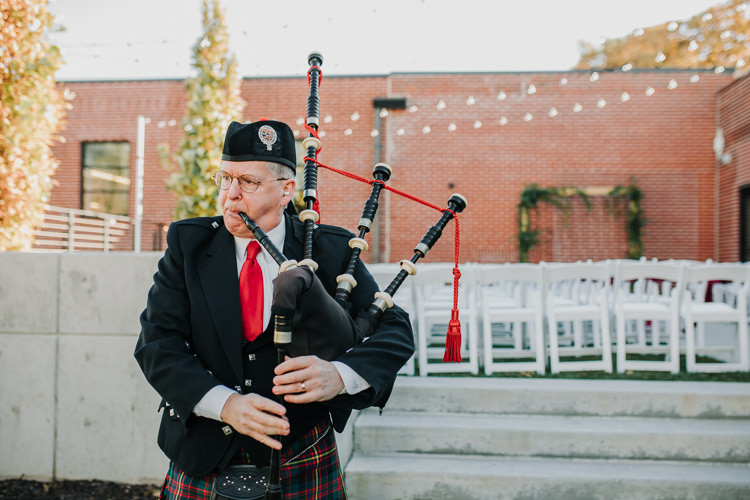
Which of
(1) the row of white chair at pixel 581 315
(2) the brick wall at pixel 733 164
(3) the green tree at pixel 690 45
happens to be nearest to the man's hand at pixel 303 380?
(1) the row of white chair at pixel 581 315

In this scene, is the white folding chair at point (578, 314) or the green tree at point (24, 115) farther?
the white folding chair at point (578, 314)

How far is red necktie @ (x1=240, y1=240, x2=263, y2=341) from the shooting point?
49.9 inches

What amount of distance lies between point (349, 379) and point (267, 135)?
0.57 m

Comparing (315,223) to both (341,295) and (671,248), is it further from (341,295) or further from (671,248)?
(671,248)

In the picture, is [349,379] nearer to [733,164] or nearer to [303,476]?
[303,476]

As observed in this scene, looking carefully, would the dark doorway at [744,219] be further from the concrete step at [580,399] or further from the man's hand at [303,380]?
the man's hand at [303,380]

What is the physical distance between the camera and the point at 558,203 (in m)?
11.4

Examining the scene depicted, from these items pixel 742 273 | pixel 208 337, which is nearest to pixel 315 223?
pixel 208 337

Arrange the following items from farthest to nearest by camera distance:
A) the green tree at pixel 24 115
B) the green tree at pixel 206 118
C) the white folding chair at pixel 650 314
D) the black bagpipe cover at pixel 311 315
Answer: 1. the green tree at pixel 206 118
2. the white folding chair at pixel 650 314
3. the green tree at pixel 24 115
4. the black bagpipe cover at pixel 311 315

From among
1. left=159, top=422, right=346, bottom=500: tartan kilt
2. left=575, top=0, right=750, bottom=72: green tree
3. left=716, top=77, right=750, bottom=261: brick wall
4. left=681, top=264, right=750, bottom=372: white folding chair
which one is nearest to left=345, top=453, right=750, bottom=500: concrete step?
left=681, top=264, right=750, bottom=372: white folding chair

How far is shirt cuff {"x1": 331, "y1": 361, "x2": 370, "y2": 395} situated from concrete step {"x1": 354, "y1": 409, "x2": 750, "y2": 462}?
2.30 meters

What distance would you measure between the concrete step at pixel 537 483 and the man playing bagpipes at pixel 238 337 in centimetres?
186

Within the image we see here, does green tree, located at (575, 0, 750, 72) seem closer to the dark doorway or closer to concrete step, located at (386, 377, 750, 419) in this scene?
the dark doorway

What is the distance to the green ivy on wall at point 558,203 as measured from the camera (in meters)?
11.2
